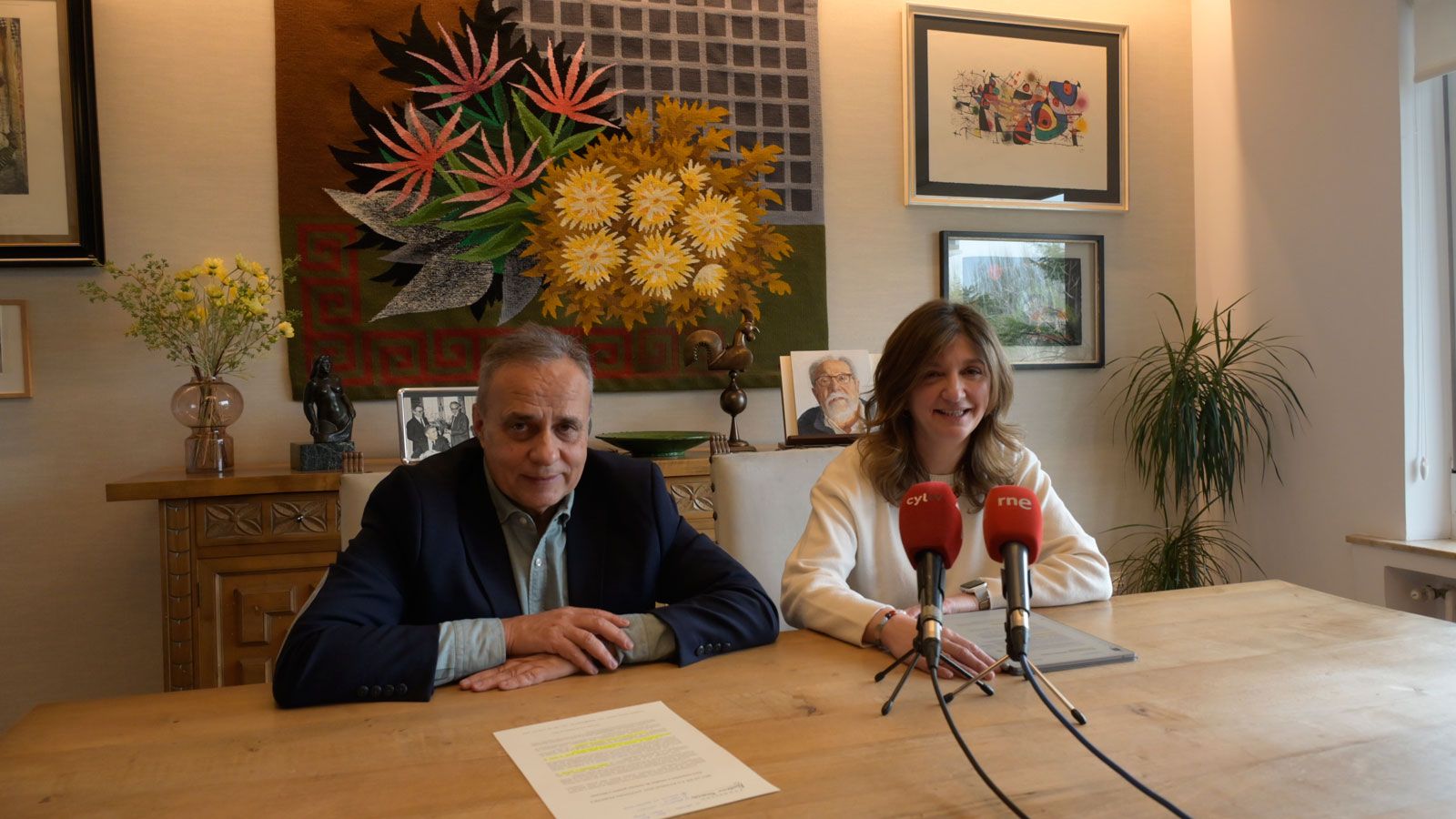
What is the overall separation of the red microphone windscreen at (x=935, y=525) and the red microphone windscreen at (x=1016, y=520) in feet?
0.13

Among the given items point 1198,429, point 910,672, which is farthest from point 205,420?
point 1198,429

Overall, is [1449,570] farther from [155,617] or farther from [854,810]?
[155,617]

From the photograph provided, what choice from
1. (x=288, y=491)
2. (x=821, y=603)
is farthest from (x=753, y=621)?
(x=288, y=491)

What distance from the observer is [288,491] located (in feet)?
8.69

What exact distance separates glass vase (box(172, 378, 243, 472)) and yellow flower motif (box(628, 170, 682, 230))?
1.39 metres

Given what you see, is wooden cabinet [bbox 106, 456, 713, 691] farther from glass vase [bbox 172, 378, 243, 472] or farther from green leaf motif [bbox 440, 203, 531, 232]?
green leaf motif [bbox 440, 203, 531, 232]

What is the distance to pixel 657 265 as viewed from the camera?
332 centimetres

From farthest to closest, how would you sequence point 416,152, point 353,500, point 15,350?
point 416,152, point 15,350, point 353,500

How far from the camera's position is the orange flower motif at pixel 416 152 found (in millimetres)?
3131

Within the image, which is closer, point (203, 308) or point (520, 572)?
point (520, 572)

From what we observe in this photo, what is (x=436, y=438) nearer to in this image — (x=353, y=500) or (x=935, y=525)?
(x=353, y=500)

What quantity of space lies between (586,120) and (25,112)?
1.65 metres

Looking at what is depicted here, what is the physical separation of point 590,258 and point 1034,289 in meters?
1.73

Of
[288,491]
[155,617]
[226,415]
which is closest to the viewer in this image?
[288,491]
